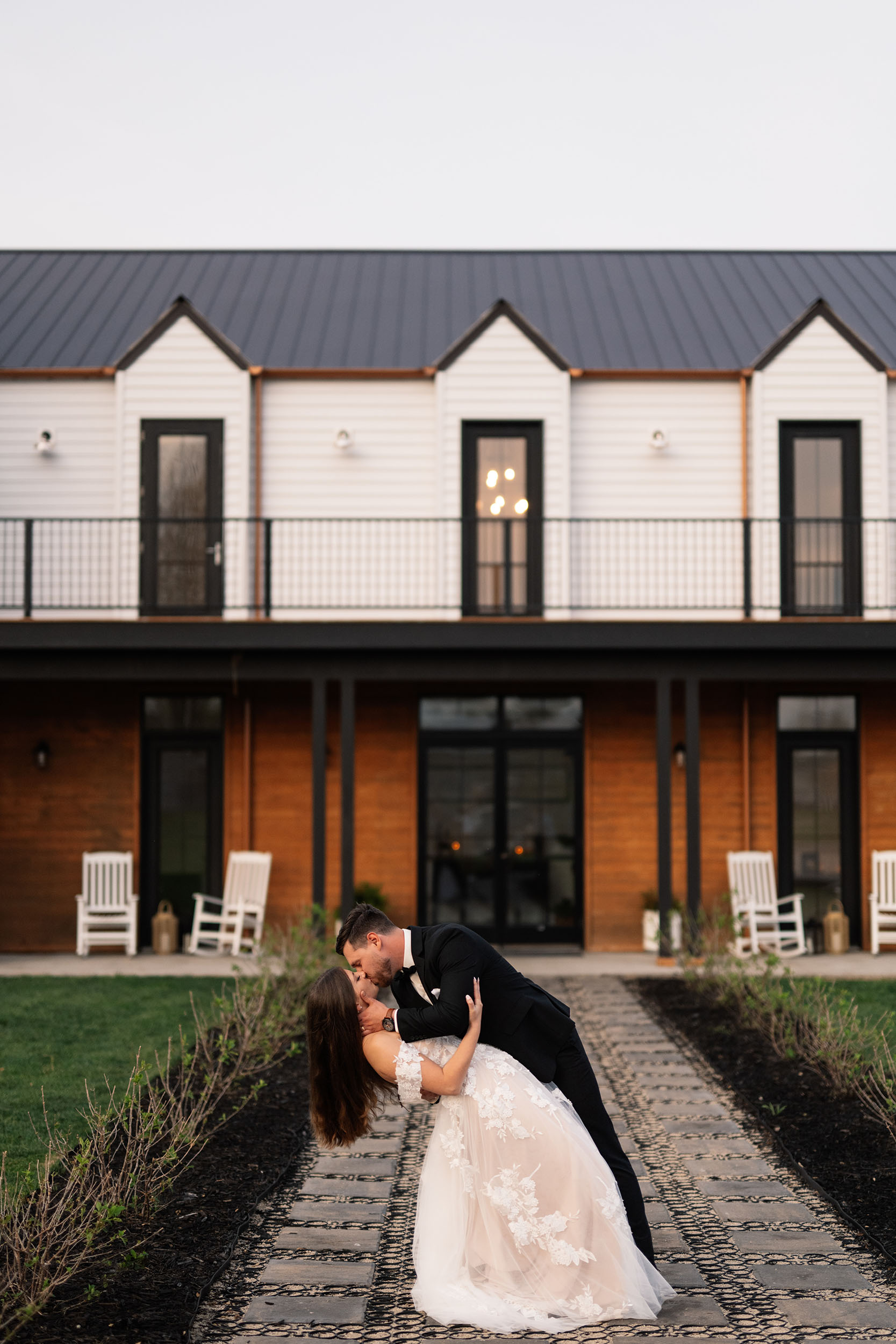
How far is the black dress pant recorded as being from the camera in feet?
11.8

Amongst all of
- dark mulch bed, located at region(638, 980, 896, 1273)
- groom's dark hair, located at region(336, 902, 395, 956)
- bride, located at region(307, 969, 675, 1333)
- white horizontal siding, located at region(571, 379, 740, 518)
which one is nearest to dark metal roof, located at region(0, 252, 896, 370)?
white horizontal siding, located at region(571, 379, 740, 518)

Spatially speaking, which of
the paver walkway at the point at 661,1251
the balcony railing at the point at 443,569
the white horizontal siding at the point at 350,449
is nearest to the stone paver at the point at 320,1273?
the paver walkway at the point at 661,1251

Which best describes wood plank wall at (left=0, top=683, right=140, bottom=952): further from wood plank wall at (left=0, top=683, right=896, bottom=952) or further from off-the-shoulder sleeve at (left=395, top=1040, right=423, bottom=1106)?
off-the-shoulder sleeve at (left=395, top=1040, right=423, bottom=1106)

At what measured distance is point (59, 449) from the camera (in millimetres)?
12359

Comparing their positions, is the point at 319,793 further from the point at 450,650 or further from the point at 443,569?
the point at 443,569

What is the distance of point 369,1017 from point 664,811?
305 inches

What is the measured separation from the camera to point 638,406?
12.5m

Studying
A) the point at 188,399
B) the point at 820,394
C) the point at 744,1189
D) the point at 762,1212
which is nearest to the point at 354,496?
the point at 188,399

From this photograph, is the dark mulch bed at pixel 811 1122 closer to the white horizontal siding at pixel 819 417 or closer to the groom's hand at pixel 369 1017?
the groom's hand at pixel 369 1017
